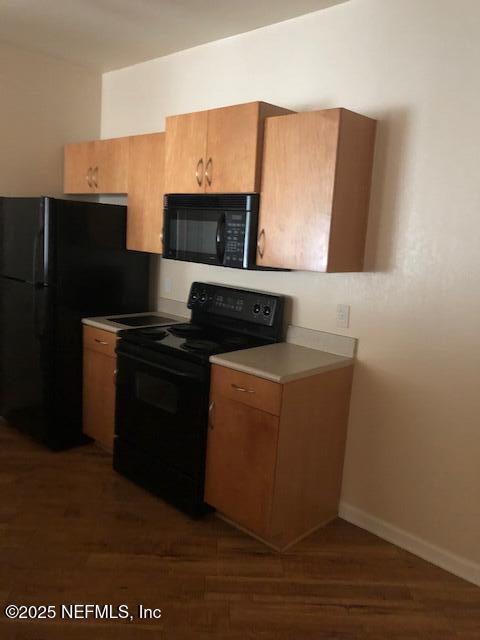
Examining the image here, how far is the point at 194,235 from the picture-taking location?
287 cm

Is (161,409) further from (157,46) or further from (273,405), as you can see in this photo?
(157,46)

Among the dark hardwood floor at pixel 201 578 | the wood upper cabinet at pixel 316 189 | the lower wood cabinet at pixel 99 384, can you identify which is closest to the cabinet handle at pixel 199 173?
the wood upper cabinet at pixel 316 189

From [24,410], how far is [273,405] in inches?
76.8

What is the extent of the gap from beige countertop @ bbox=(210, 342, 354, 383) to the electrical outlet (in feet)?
0.52

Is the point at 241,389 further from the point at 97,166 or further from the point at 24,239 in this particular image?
the point at 97,166

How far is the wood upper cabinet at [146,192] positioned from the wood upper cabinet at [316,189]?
2.95ft

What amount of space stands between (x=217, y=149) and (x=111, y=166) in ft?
3.60

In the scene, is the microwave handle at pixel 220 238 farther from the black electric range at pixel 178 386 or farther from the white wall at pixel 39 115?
the white wall at pixel 39 115

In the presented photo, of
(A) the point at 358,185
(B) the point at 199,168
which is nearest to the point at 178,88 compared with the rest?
(B) the point at 199,168

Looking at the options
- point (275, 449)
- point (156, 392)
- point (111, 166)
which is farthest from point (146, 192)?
point (275, 449)

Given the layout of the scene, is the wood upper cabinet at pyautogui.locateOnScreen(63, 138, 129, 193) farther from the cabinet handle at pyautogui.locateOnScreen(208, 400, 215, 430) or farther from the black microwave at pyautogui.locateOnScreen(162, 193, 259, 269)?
the cabinet handle at pyautogui.locateOnScreen(208, 400, 215, 430)

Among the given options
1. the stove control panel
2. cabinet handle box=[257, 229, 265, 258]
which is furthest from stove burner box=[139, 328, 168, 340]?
cabinet handle box=[257, 229, 265, 258]

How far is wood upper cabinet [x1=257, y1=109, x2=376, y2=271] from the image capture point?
2285 mm

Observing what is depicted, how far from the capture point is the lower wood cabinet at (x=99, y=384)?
3.16 m
